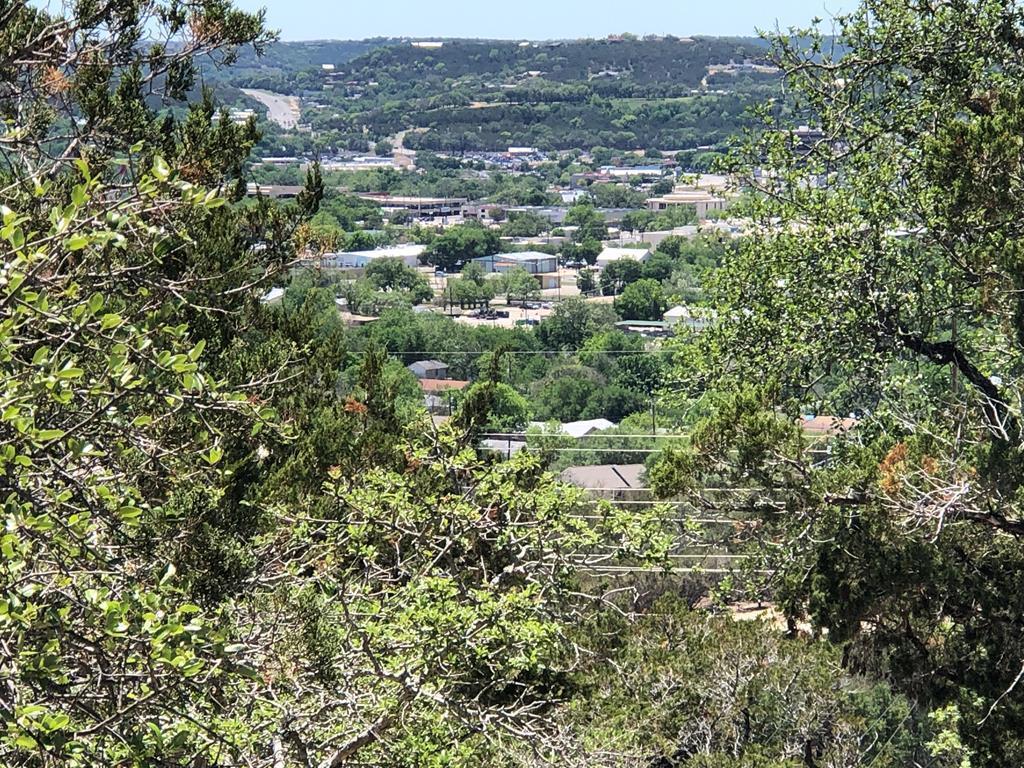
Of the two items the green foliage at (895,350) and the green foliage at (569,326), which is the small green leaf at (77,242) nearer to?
the green foliage at (895,350)

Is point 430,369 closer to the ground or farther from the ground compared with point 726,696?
closer to the ground

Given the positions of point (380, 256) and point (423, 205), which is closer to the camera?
point (380, 256)

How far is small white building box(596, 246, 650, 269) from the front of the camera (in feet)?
314

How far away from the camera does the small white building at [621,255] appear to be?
95750mm

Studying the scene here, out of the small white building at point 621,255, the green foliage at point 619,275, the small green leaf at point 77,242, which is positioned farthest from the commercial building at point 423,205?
the small green leaf at point 77,242

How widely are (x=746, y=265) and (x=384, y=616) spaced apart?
3.22 metres

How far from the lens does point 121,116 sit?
7.27 m

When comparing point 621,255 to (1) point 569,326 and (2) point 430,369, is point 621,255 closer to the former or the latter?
(1) point 569,326

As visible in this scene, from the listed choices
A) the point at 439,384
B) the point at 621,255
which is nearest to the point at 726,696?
the point at 439,384

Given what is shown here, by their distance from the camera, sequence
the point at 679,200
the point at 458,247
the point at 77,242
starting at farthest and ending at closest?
1. the point at 679,200
2. the point at 458,247
3. the point at 77,242

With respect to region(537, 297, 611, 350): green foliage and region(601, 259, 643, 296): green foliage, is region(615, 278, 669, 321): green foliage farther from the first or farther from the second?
region(601, 259, 643, 296): green foliage

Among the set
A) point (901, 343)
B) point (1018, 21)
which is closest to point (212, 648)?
point (901, 343)

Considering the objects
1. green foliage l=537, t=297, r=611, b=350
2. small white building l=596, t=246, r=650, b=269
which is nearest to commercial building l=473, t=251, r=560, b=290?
small white building l=596, t=246, r=650, b=269

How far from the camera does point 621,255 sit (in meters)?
98.4
